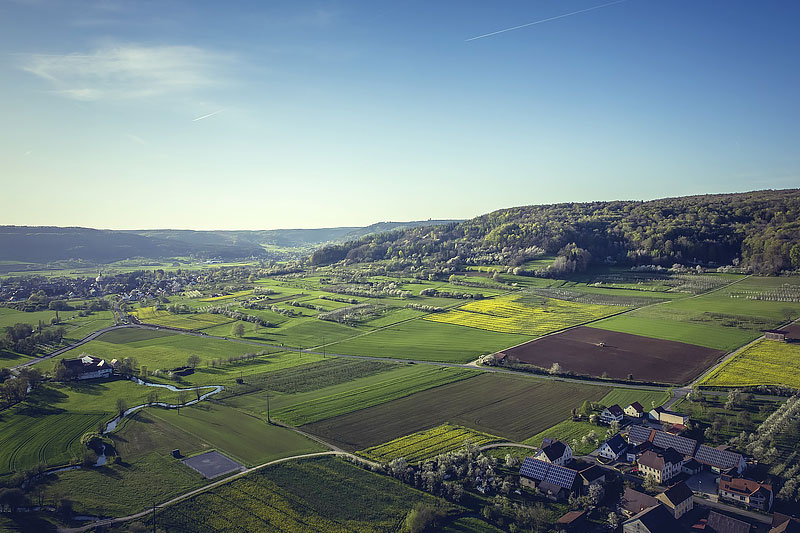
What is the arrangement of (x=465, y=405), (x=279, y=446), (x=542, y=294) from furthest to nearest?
(x=542, y=294) → (x=465, y=405) → (x=279, y=446)

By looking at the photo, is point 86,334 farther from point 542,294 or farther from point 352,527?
point 542,294

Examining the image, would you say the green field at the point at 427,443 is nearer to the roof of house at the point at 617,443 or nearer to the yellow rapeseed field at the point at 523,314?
the roof of house at the point at 617,443

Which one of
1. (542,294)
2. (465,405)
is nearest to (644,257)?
(542,294)

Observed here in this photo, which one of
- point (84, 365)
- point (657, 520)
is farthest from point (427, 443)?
point (84, 365)

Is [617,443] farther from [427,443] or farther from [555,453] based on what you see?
[427,443]

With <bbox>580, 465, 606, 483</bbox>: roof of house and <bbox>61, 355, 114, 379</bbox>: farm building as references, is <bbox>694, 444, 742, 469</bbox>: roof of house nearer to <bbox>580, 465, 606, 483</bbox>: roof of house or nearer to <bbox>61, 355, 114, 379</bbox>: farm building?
<bbox>580, 465, 606, 483</bbox>: roof of house

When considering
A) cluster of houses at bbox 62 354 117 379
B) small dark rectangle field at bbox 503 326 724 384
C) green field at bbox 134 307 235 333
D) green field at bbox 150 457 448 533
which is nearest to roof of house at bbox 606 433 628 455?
green field at bbox 150 457 448 533

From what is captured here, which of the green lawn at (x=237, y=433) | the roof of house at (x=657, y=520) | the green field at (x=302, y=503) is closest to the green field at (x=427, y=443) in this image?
the green field at (x=302, y=503)
